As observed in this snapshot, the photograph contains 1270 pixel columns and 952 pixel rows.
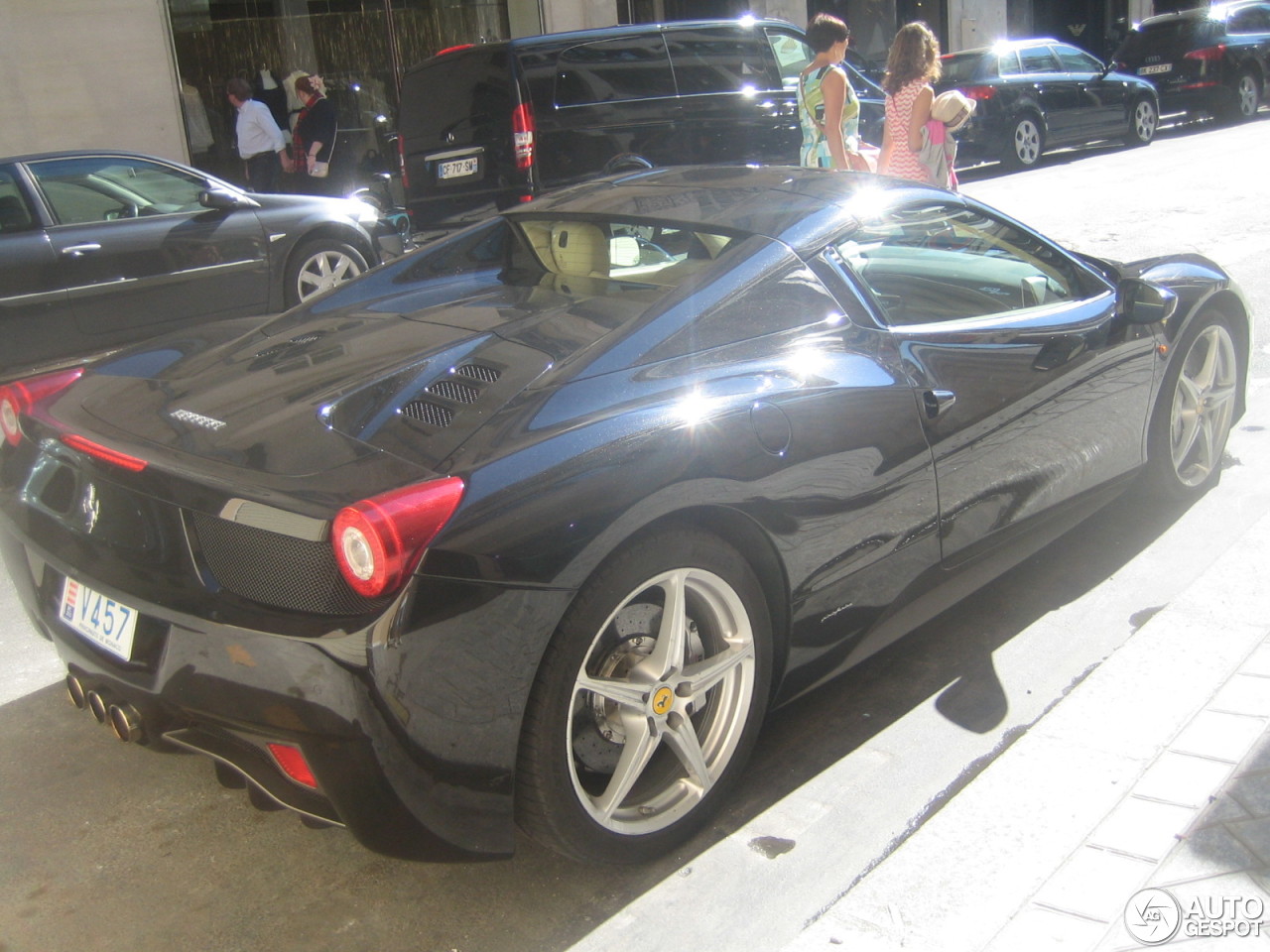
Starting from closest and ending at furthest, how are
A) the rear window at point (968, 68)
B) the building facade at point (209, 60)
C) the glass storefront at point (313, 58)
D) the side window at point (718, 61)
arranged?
the side window at point (718, 61)
the building facade at point (209, 60)
the glass storefront at point (313, 58)
the rear window at point (968, 68)

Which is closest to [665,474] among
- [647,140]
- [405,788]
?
[405,788]

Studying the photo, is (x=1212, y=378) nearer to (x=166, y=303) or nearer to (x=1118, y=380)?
(x=1118, y=380)

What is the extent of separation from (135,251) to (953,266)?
568cm

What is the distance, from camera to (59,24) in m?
12.9

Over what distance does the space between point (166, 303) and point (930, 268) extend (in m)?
5.64

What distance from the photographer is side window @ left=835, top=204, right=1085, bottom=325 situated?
11.6 ft

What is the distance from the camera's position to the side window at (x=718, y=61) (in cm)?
1084

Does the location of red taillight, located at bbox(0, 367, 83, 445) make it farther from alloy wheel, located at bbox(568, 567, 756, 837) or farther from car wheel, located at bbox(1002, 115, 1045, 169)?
car wheel, located at bbox(1002, 115, 1045, 169)

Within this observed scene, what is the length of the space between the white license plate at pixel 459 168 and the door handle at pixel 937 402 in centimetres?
742

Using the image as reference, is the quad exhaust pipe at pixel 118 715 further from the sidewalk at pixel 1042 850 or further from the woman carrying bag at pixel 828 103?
the woman carrying bag at pixel 828 103

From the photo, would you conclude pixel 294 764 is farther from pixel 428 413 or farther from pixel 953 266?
pixel 953 266

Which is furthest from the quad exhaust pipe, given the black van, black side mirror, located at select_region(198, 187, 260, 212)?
the black van

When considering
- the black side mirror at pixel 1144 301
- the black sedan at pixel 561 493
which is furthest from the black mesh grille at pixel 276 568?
the black side mirror at pixel 1144 301

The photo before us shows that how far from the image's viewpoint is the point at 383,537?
2244mm
